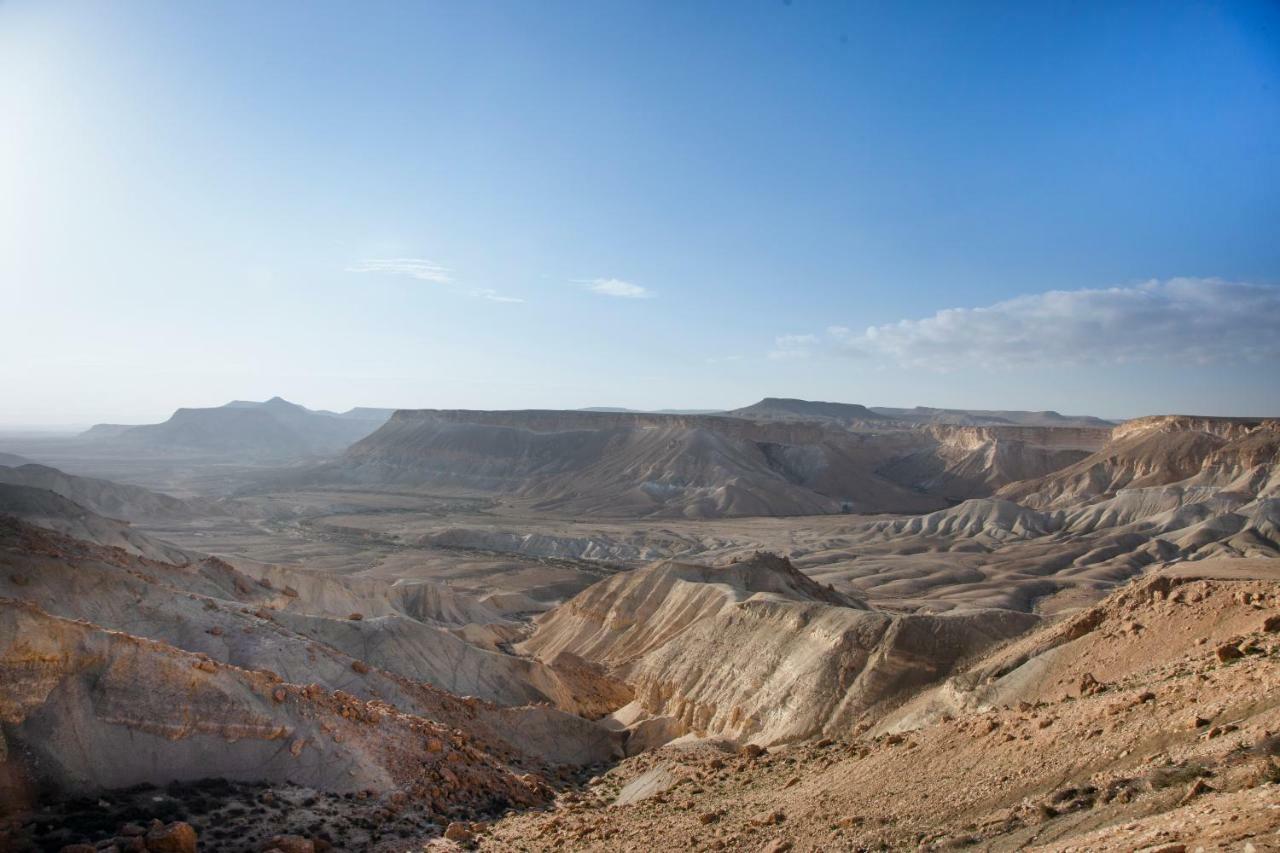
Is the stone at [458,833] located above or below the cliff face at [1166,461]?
below

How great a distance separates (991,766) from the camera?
36.1 ft

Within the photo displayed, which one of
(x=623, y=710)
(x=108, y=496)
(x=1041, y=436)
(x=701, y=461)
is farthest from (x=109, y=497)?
(x=1041, y=436)

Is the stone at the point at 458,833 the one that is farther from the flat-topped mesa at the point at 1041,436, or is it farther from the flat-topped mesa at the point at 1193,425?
the flat-topped mesa at the point at 1041,436

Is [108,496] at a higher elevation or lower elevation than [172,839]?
lower

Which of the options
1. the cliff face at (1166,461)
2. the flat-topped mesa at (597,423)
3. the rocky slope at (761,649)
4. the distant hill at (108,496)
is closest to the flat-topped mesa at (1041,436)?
the cliff face at (1166,461)

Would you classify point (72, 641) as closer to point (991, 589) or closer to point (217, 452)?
point (991, 589)

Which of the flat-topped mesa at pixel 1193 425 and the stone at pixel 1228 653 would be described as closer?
the stone at pixel 1228 653

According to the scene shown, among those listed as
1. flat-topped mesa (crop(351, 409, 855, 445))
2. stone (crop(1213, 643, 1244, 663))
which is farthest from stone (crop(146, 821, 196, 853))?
flat-topped mesa (crop(351, 409, 855, 445))

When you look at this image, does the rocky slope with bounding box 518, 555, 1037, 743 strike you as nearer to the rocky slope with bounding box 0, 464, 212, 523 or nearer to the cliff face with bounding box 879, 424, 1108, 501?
the rocky slope with bounding box 0, 464, 212, 523

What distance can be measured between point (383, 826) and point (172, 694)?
14.3ft

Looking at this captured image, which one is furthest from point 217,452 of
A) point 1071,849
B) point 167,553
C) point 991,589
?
point 1071,849

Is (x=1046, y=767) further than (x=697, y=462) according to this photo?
No

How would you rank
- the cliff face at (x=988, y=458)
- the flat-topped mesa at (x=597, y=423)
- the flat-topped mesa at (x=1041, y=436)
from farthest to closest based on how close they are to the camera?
the flat-topped mesa at (x=597, y=423), the flat-topped mesa at (x=1041, y=436), the cliff face at (x=988, y=458)

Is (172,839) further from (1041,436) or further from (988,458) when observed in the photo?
(1041,436)
